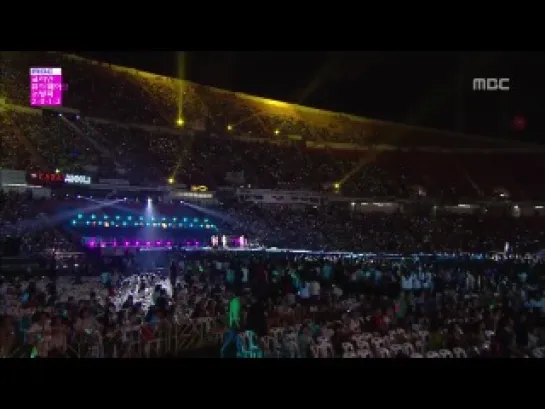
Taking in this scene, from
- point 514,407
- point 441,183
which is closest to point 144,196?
point 441,183

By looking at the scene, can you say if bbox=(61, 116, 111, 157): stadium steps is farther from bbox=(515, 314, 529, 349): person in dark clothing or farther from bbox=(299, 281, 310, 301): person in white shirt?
bbox=(515, 314, 529, 349): person in dark clothing

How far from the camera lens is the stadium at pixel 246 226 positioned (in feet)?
32.1

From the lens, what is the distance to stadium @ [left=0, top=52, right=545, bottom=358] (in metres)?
9.79

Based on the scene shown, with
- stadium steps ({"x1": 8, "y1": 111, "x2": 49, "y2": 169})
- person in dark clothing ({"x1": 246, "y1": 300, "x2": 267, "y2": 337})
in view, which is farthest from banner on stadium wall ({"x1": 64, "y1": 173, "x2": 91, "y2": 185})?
person in dark clothing ({"x1": 246, "y1": 300, "x2": 267, "y2": 337})

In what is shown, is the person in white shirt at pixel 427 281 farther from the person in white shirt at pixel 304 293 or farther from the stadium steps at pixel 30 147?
the stadium steps at pixel 30 147

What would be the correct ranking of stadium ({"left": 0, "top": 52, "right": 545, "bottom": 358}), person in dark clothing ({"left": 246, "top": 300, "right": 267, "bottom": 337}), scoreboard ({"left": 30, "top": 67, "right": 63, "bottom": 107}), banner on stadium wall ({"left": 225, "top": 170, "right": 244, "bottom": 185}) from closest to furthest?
stadium ({"left": 0, "top": 52, "right": 545, "bottom": 358})
person in dark clothing ({"left": 246, "top": 300, "right": 267, "bottom": 337})
scoreboard ({"left": 30, "top": 67, "right": 63, "bottom": 107})
banner on stadium wall ({"left": 225, "top": 170, "right": 244, "bottom": 185})

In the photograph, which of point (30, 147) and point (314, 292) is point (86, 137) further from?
point (314, 292)

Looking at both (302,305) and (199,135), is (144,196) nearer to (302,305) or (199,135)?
(199,135)

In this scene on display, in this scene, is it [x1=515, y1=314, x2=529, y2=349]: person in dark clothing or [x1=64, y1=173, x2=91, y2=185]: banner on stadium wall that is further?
[x1=64, y1=173, x2=91, y2=185]: banner on stadium wall

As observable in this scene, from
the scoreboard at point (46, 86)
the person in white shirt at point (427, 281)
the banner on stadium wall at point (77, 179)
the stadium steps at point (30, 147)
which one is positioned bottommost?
the person in white shirt at point (427, 281)

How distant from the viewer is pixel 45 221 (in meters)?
24.9

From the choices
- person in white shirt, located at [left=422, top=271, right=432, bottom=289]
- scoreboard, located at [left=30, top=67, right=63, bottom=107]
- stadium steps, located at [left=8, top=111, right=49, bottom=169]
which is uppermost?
Answer: scoreboard, located at [left=30, top=67, right=63, bottom=107]

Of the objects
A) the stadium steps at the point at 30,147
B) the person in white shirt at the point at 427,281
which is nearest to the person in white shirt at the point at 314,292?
the person in white shirt at the point at 427,281

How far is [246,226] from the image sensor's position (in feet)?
104
